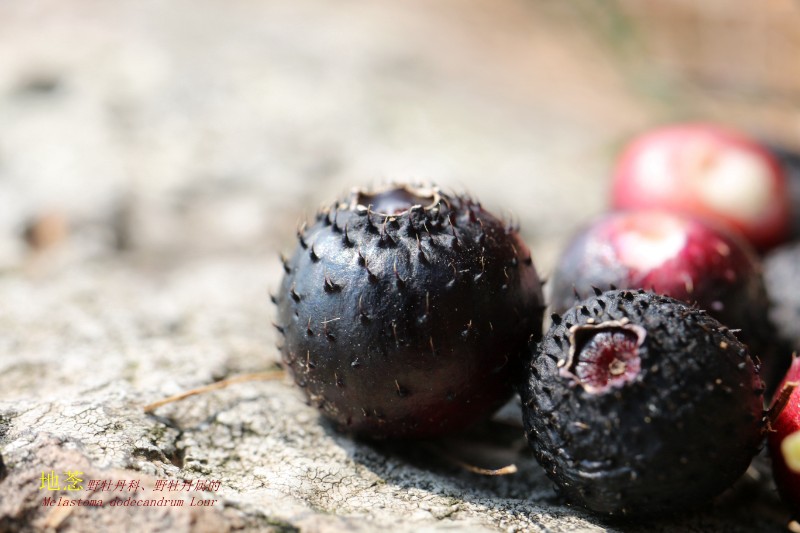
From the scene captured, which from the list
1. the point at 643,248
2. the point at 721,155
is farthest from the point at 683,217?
the point at 721,155

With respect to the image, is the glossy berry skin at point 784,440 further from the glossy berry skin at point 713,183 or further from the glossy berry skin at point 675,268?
the glossy berry skin at point 713,183

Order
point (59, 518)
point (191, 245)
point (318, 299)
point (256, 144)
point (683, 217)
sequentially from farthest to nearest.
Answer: point (256, 144) < point (191, 245) < point (683, 217) < point (318, 299) < point (59, 518)

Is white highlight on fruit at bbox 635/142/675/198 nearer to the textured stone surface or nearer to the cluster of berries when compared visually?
the textured stone surface

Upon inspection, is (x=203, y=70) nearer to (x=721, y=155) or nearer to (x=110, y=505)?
(x=721, y=155)

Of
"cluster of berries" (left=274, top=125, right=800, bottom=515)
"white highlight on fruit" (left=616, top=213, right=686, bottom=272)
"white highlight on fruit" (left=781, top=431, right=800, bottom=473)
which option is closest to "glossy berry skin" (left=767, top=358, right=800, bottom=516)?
"cluster of berries" (left=274, top=125, right=800, bottom=515)

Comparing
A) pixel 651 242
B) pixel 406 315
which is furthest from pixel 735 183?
pixel 406 315

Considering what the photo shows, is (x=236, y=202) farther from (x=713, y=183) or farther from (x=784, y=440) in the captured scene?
(x=784, y=440)
